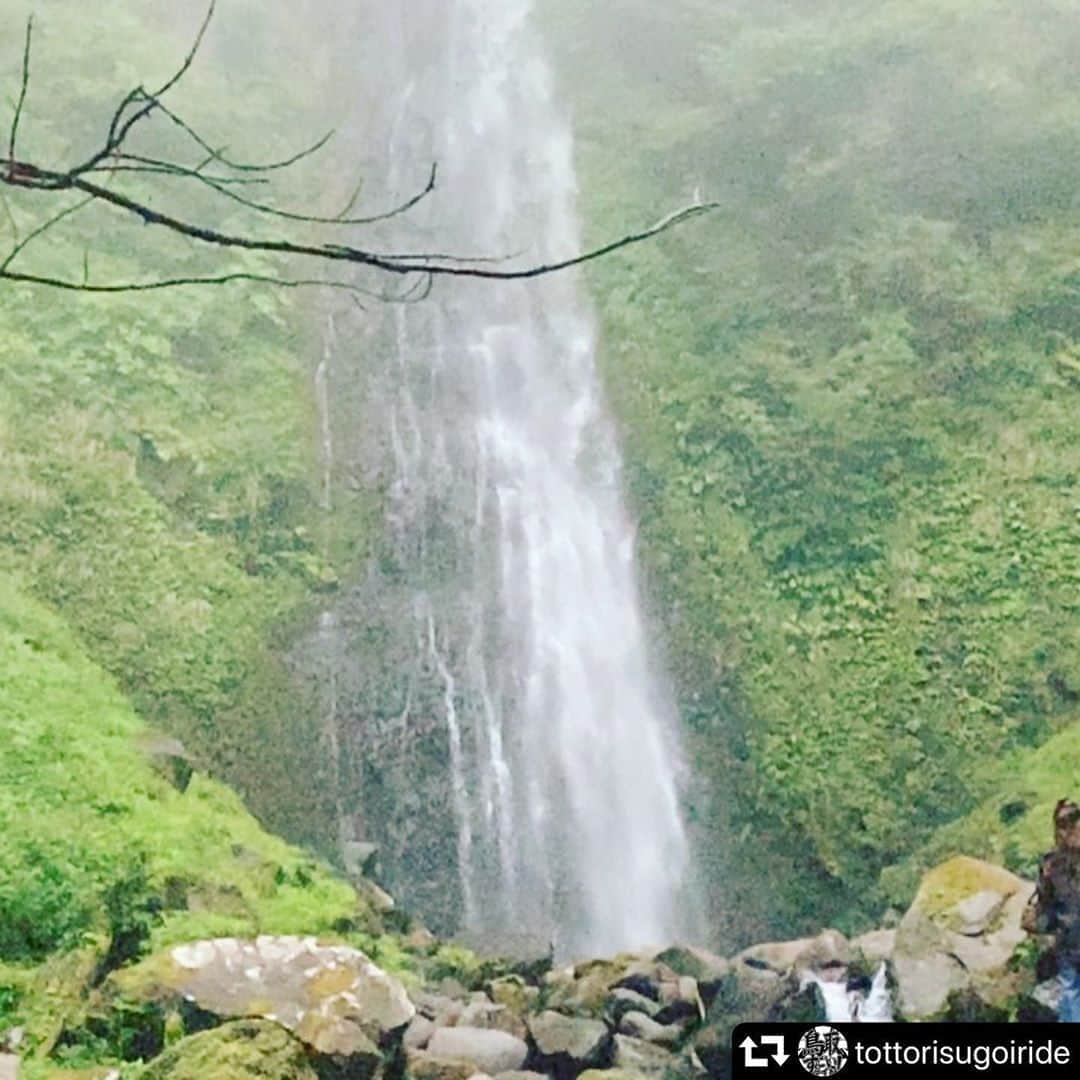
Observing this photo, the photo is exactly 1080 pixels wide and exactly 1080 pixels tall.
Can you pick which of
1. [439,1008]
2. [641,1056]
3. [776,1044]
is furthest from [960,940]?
[439,1008]

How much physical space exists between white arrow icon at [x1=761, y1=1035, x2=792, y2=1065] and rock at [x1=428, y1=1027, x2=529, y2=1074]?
1160mm

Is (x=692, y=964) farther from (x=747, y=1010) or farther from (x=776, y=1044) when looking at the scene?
(x=776, y=1044)

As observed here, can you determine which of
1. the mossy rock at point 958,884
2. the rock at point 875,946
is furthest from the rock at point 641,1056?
the mossy rock at point 958,884

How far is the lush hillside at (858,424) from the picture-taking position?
8727 mm

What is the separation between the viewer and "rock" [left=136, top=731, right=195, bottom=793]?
733cm

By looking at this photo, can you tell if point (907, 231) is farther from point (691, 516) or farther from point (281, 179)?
point (281, 179)

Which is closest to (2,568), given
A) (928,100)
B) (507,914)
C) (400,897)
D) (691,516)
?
(400,897)

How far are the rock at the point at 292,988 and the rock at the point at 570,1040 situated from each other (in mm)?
666

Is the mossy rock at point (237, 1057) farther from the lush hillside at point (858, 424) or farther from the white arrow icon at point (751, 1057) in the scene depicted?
the lush hillside at point (858, 424)

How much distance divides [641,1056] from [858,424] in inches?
247

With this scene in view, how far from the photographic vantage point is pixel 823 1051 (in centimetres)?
462

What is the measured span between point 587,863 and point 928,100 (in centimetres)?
898

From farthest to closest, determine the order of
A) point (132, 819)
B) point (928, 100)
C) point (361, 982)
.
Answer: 1. point (928, 100)
2. point (132, 819)
3. point (361, 982)

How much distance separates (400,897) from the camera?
8609 millimetres
